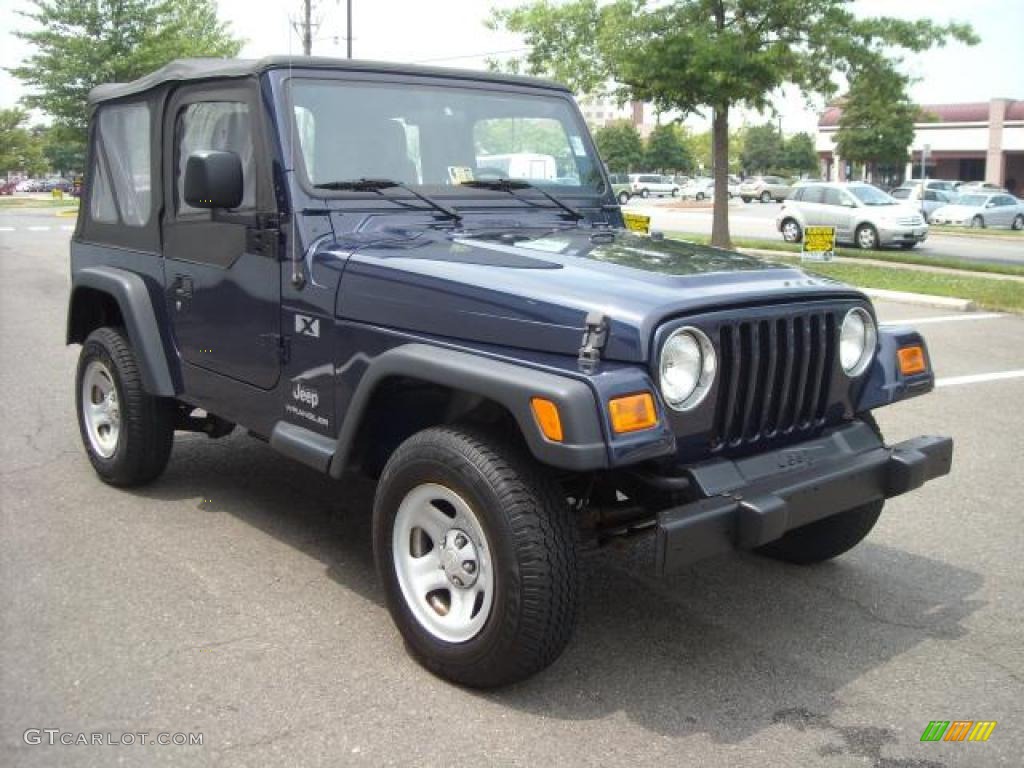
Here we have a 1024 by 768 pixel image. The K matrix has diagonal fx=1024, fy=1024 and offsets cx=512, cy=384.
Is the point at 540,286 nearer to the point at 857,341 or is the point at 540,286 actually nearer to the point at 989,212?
the point at 857,341

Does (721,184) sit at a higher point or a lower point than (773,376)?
higher

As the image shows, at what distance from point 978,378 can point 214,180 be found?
23.1 ft

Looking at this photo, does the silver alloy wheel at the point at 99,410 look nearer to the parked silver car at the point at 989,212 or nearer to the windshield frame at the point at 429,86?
the windshield frame at the point at 429,86

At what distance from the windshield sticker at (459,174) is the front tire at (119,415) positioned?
6.13ft

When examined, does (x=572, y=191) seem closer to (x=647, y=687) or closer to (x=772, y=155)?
→ (x=647, y=687)

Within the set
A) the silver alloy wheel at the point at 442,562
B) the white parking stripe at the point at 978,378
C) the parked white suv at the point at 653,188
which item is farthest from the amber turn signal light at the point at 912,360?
the parked white suv at the point at 653,188

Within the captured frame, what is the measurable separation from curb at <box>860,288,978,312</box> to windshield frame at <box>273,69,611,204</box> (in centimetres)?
853

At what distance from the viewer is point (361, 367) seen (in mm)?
3676

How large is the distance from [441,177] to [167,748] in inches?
99.7

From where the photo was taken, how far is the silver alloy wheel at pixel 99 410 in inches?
211

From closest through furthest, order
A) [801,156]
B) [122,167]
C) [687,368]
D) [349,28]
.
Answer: [687,368] < [122,167] < [349,28] < [801,156]

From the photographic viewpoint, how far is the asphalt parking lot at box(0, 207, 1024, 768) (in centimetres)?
307

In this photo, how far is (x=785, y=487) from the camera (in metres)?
3.29

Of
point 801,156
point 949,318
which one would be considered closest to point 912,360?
point 949,318
